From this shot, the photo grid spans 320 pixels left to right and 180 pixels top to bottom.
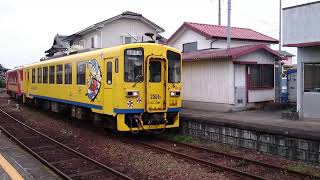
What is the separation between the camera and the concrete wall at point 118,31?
3139cm

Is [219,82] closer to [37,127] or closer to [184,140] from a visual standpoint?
[184,140]

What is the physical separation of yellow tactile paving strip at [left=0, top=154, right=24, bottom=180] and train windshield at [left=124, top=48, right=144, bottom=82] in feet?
13.1

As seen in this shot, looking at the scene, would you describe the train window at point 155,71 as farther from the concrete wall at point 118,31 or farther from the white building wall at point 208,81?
the concrete wall at point 118,31

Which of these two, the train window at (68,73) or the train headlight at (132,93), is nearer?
the train headlight at (132,93)

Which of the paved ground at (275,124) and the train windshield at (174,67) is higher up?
the train windshield at (174,67)

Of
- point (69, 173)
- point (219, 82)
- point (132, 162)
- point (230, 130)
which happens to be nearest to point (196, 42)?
point (219, 82)

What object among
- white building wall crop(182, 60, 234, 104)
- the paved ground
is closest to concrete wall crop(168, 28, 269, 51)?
white building wall crop(182, 60, 234, 104)

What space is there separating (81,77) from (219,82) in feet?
18.1

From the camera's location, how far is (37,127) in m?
15.9

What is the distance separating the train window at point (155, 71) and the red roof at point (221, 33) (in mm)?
8018

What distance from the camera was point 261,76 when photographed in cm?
1711

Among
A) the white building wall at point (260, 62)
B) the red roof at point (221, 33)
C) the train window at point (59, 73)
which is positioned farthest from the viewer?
the red roof at point (221, 33)

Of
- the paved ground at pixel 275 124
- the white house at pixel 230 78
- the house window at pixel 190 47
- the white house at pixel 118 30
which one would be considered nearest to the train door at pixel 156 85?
the paved ground at pixel 275 124


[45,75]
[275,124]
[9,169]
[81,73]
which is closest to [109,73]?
[81,73]
